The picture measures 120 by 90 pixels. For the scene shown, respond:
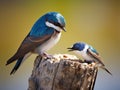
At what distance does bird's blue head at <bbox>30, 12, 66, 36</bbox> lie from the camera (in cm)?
121

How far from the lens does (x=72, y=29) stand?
1.65m

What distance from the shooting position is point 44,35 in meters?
1.22

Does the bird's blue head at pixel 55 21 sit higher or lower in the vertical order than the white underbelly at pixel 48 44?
higher

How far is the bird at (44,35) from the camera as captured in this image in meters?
1.21

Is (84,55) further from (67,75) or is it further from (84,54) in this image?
(67,75)

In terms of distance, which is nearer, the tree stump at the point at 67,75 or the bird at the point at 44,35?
the tree stump at the point at 67,75

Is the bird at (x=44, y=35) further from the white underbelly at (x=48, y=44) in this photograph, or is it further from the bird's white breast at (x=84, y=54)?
the bird's white breast at (x=84, y=54)

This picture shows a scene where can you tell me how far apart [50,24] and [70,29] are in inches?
17.3

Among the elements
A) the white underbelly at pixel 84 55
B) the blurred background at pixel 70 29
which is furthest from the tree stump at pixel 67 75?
the blurred background at pixel 70 29

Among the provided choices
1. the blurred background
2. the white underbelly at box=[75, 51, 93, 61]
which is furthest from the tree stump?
the blurred background

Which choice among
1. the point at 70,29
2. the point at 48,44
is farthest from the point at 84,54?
the point at 70,29

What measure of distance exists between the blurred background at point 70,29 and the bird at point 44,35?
0.28 meters

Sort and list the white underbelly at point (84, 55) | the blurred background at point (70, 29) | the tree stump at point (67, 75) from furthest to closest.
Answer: the blurred background at point (70, 29), the white underbelly at point (84, 55), the tree stump at point (67, 75)

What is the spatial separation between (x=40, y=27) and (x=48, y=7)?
1.32 feet
